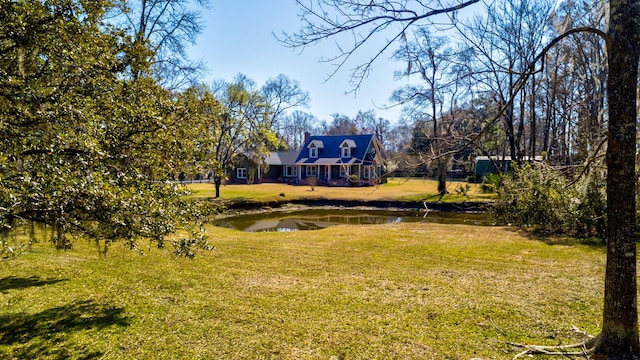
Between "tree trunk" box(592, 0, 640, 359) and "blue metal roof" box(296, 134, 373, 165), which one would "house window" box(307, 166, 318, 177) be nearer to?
"blue metal roof" box(296, 134, 373, 165)

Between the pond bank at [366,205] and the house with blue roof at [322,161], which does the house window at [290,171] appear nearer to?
the house with blue roof at [322,161]

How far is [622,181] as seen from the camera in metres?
2.73

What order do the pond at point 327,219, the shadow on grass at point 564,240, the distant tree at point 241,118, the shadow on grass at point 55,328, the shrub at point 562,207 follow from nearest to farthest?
1. the shadow on grass at point 55,328
2. the shadow on grass at point 564,240
3. the shrub at point 562,207
4. the pond at point 327,219
5. the distant tree at point 241,118

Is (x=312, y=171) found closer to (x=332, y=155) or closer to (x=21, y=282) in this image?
(x=332, y=155)

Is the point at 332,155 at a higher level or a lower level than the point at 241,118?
lower

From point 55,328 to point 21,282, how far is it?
6.66 ft

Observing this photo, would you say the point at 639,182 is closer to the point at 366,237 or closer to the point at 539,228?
the point at 366,237

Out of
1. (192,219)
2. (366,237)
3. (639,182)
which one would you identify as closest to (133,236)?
(192,219)

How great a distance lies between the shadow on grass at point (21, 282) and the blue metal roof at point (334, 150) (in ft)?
99.5

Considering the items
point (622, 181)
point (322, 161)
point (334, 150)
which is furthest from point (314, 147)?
point (622, 181)

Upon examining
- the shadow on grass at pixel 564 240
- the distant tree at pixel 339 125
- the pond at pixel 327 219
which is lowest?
the pond at pixel 327 219

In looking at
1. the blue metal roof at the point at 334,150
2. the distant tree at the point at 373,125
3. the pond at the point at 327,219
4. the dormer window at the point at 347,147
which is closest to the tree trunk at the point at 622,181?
the pond at the point at 327,219

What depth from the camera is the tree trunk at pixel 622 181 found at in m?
2.66

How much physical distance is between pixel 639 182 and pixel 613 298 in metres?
1.14
